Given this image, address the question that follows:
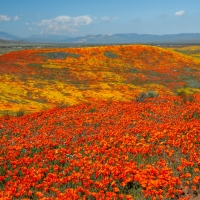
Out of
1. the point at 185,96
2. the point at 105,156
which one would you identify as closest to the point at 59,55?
the point at 185,96

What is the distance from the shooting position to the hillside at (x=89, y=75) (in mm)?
40094

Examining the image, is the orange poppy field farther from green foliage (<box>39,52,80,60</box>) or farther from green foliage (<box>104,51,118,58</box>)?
green foliage (<box>104,51,118,58</box>)

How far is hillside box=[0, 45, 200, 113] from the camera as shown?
40.1 metres

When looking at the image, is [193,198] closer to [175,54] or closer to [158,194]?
[158,194]

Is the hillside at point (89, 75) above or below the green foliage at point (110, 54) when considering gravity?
below

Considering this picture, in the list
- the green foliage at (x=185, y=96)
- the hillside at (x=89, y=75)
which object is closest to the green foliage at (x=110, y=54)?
the hillside at (x=89, y=75)

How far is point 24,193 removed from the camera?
662 centimetres

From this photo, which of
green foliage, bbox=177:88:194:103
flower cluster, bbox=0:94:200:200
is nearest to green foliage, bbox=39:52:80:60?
green foliage, bbox=177:88:194:103

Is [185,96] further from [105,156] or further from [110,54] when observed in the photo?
[110,54]

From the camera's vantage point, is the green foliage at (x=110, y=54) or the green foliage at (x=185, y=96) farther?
the green foliage at (x=110, y=54)

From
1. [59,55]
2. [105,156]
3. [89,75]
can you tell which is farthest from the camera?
[59,55]

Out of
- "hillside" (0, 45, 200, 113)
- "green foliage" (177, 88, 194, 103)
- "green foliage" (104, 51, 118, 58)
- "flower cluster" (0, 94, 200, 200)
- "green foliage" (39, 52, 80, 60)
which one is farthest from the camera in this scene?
"green foliage" (104, 51, 118, 58)

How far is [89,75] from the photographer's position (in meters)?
54.3

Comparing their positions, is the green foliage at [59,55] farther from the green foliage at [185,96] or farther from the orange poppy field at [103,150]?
the green foliage at [185,96]
